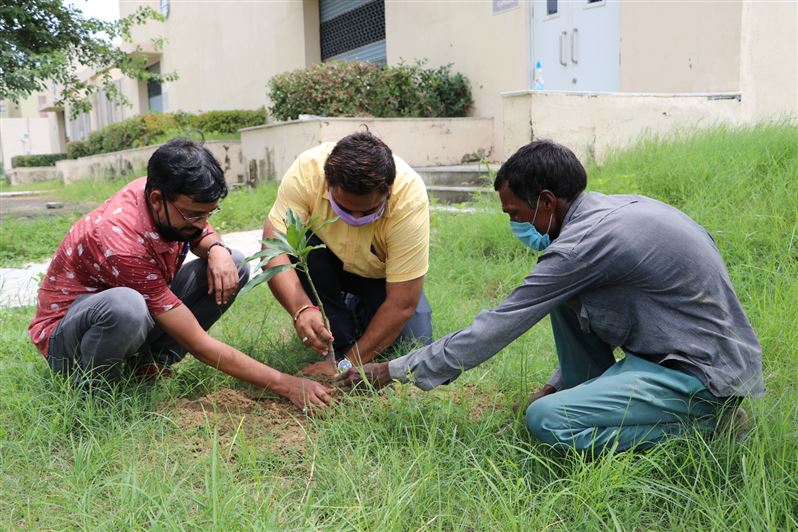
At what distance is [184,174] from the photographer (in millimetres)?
2393

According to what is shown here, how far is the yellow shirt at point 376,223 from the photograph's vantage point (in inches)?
116

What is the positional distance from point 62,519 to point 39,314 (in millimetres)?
1084

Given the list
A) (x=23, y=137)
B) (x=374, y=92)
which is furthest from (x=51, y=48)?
(x=23, y=137)

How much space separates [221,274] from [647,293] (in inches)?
64.8

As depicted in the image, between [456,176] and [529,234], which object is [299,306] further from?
[456,176]

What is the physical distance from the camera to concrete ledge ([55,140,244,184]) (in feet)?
35.7

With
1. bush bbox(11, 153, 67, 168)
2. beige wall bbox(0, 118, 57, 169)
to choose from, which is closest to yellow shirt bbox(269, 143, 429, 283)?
bush bbox(11, 153, 67, 168)

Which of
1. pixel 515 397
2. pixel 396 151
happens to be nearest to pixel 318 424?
pixel 515 397

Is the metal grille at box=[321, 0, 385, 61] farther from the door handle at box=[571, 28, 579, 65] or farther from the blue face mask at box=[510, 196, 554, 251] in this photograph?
the blue face mask at box=[510, 196, 554, 251]

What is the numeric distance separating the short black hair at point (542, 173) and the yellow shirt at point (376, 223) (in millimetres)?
768

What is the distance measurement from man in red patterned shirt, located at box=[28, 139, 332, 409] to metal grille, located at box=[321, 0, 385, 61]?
9.43m

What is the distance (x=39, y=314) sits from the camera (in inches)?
107

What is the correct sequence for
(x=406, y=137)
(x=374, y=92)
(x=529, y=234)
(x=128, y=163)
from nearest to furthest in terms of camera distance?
1. (x=529, y=234)
2. (x=406, y=137)
3. (x=374, y=92)
4. (x=128, y=163)

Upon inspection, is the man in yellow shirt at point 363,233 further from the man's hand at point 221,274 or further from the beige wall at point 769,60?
the beige wall at point 769,60
